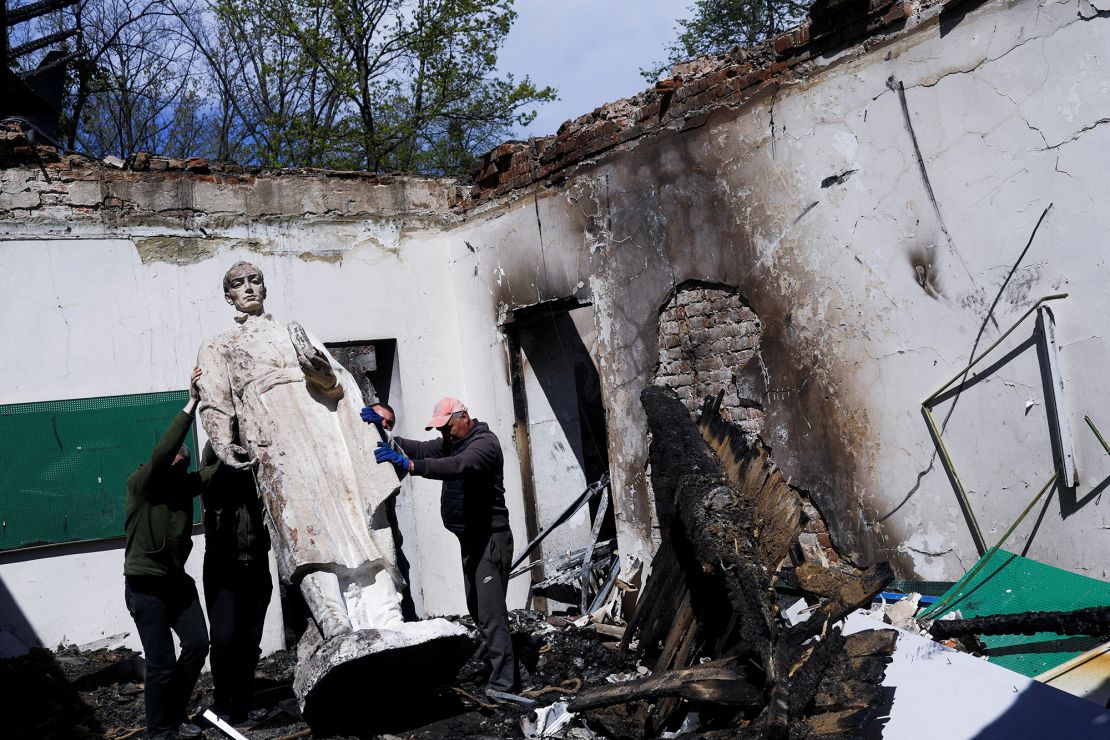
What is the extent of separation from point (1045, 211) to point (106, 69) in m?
18.3

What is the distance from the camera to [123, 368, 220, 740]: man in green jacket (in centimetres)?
451

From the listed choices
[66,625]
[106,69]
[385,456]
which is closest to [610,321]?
[385,456]

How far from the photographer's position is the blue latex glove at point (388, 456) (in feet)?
14.8

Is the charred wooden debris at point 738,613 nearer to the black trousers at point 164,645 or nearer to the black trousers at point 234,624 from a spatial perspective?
the black trousers at point 234,624

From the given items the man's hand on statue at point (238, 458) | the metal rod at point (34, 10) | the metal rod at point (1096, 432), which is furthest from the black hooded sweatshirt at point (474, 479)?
the metal rod at point (34, 10)

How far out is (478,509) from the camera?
5.25 m

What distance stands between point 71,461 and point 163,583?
236 centimetres

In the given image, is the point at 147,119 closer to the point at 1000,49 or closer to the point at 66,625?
the point at 66,625

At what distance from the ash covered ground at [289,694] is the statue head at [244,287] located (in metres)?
2.08

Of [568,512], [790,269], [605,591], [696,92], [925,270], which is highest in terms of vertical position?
[696,92]

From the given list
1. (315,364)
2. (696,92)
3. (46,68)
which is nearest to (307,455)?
(315,364)

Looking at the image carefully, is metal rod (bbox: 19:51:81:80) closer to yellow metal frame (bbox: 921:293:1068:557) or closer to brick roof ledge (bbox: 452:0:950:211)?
brick roof ledge (bbox: 452:0:950:211)

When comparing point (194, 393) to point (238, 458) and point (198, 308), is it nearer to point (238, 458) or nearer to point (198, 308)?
point (238, 458)

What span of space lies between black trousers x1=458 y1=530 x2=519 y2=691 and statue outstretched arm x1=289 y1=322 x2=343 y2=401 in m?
1.27
